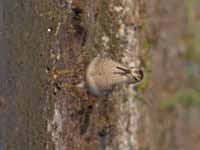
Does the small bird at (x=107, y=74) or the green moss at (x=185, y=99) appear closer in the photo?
the small bird at (x=107, y=74)

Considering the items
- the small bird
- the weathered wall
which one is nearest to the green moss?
the weathered wall

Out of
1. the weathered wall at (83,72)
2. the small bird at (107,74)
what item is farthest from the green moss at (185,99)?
the small bird at (107,74)

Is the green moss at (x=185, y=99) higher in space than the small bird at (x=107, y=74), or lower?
lower

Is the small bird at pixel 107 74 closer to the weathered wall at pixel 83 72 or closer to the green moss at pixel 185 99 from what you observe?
the weathered wall at pixel 83 72

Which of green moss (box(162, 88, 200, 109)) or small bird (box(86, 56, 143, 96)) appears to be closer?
small bird (box(86, 56, 143, 96))

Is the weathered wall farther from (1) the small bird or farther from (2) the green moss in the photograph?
(2) the green moss

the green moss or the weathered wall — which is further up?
the weathered wall

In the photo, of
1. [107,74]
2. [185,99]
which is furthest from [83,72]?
[185,99]

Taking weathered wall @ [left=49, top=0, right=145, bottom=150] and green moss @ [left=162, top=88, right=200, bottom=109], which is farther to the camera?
green moss @ [left=162, top=88, right=200, bottom=109]
